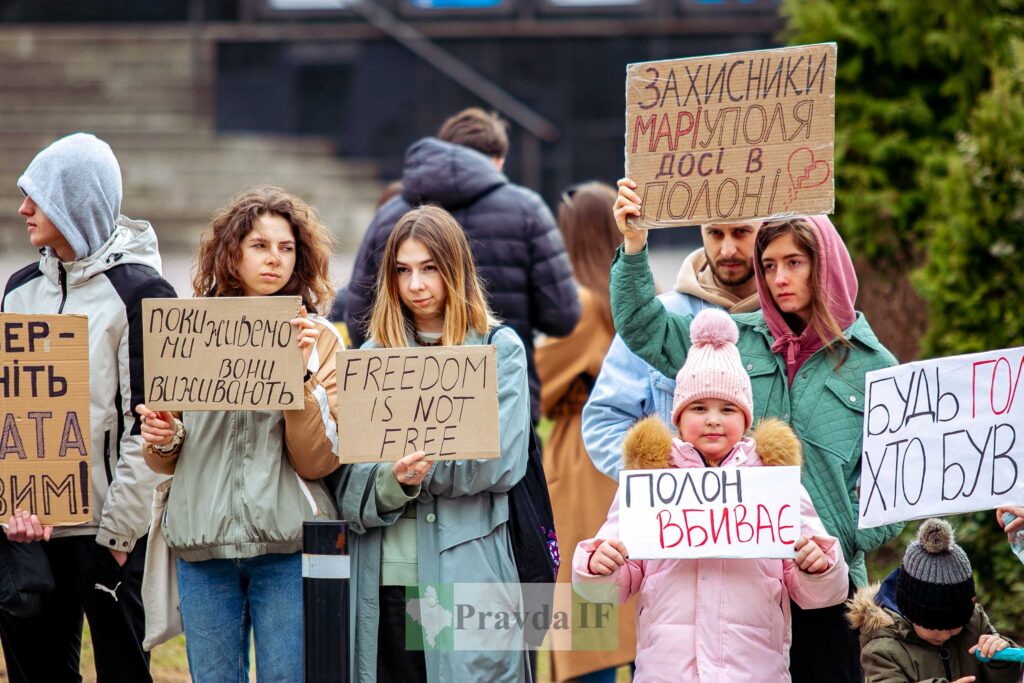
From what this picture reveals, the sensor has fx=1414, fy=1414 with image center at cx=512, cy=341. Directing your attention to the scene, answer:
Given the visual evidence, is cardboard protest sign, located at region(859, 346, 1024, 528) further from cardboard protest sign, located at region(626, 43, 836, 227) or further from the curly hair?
the curly hair

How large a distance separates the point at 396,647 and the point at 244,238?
1.36 m

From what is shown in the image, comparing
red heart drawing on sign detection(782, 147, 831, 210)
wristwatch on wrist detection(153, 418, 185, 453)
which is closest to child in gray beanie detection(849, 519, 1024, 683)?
red heart drawing on sign detection(782, 147, 831, 210)

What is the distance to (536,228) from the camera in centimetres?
609

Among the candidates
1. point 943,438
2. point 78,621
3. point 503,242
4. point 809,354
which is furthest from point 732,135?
point 78,621

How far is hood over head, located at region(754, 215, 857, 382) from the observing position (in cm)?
429

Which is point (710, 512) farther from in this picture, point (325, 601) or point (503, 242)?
point (503, 242)

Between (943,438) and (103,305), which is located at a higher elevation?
(103,305)

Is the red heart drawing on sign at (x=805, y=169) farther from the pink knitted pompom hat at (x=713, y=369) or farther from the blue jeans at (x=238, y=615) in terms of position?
the blue jeans at (x=238, y=615)

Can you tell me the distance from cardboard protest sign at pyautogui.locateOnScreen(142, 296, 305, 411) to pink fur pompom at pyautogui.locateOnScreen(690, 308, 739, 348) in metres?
1.17

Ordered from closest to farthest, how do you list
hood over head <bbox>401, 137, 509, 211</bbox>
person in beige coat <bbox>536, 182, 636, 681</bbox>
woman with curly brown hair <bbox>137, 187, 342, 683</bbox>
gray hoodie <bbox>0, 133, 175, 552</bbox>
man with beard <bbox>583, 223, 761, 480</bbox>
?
1. woman with curly brown hair <bbox>137, 187, 342, 683</bbox>
2. gray hoodie <bbox>0, 133, 175, 552</bbox>
3. man with beard <bbox>583, 223, 761, 480</bbox>
4. person in beige coat <bbox>536, 182, 636, 681</bbox>
5. hood over head <bbox>401, 137, 509, 211</bbox>

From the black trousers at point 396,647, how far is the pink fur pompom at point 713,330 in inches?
45.6

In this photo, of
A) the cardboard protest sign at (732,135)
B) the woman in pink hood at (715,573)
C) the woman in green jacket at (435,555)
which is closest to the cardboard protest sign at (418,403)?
the woman in green jacket at (435,555)

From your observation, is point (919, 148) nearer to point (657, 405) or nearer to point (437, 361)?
point (657, 405)

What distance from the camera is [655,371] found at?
15.2 ft
